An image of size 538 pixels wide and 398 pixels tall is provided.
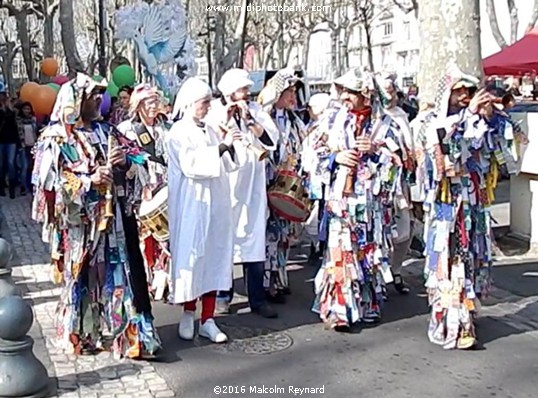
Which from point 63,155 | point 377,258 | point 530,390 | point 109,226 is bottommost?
point 530,390

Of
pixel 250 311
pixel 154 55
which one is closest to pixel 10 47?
pixel 154 55

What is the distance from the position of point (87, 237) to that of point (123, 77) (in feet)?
35.9

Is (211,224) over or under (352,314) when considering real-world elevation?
over

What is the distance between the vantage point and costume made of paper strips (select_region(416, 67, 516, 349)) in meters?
6.19

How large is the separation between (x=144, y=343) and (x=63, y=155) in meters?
1.43

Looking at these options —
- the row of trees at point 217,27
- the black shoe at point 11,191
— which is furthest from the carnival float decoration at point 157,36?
the row of trees at point 217,27

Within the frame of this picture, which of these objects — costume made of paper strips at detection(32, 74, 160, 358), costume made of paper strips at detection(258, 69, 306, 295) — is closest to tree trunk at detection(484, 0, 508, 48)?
costume made of paper strips at detection(258, 69, 306, 295)

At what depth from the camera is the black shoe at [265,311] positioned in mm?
7352

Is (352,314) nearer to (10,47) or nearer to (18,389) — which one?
(18,389)

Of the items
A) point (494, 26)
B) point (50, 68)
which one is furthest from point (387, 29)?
point (50, 68)

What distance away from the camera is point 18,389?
5.26 m

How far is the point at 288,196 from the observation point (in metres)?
7.48

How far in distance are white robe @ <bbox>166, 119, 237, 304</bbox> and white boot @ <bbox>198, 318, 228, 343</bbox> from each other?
0.28 m

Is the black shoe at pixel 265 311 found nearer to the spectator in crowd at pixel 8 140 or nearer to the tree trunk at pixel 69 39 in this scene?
the spectator in crowd at pixel 8 140
